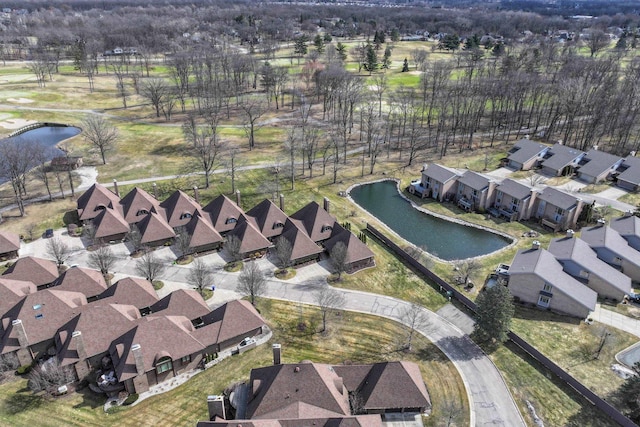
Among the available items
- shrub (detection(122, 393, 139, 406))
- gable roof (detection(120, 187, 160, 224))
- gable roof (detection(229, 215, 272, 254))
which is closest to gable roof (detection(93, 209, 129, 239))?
gable roof (detection(120, 187, 160, 224))

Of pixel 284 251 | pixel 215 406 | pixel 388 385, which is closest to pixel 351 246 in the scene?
pixel 284 251

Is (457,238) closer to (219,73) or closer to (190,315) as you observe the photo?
(190,315)

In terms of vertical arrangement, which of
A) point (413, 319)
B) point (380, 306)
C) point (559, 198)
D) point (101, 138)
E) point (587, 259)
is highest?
point (101, 138)

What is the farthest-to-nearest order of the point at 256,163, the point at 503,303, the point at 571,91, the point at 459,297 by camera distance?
the point at 571,91 → the point at 256,163 → the point at 459,297 → the point at 503,303

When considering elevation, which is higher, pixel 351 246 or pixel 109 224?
pixel 351 246

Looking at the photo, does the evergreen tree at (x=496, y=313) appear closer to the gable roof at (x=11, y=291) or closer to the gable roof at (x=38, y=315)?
the gable roof at (x=38, y=315)

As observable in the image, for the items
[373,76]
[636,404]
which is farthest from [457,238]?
[373,76]

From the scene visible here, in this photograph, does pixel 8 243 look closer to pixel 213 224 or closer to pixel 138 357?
pixel 213 224
